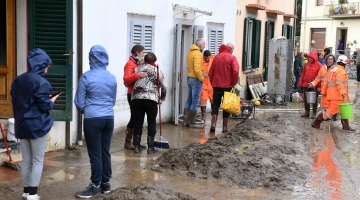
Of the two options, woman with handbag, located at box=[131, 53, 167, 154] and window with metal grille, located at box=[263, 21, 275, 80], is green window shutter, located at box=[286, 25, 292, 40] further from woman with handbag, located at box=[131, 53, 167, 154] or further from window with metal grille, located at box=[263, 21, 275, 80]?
woman with handbag, located at box=[131, 53, 167, 154]

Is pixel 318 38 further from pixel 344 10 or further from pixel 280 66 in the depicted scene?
pixel 280 66

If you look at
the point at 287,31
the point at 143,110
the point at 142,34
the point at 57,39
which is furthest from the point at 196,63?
the point at 287,31

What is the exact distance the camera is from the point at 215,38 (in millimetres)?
13602

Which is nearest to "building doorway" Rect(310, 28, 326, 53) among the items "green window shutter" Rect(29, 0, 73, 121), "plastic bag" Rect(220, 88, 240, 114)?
"plastic bag" Rect(220, 88, 240, 114)

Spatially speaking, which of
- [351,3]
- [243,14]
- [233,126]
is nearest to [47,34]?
[233,126]

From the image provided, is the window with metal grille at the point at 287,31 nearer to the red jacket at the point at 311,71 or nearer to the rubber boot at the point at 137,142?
the red jacket at the point at 311,71

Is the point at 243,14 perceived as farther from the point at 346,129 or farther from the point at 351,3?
the point at 351,3

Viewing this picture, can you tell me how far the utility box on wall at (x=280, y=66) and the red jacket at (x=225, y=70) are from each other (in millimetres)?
5806

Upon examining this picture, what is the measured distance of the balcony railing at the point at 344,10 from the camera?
39031 mm

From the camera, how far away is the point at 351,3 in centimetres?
3953

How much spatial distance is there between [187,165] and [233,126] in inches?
171

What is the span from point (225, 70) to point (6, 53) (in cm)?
435

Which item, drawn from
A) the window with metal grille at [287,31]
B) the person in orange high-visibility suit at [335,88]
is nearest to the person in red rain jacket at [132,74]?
the person in orange high-visibility suit at [335,88]

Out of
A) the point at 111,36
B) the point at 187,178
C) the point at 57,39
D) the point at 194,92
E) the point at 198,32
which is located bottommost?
the point at 187,178
